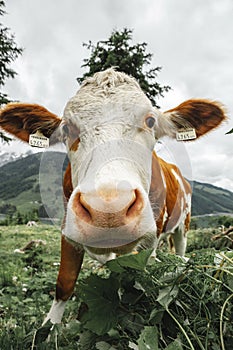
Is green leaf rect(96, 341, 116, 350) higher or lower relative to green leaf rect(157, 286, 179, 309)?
lower

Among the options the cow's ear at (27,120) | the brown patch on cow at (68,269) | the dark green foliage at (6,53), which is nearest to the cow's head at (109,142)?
the cow's ear at (27,120)

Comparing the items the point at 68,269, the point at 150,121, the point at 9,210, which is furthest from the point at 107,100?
the point at 9,210

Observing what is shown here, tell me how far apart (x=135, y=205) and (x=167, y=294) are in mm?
528

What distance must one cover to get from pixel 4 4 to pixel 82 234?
14566mm

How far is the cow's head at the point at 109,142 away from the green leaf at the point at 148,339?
56 cm

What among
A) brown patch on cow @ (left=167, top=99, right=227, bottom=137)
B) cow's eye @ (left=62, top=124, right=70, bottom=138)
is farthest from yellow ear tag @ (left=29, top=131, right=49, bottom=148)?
brown patch on cow @ (left=167, top=99, right=227, bottom=137)

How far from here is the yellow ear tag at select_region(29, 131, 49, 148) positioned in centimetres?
300

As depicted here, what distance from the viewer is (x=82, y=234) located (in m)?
1.69

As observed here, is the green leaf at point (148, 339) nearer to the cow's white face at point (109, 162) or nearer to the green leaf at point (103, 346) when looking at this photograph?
the green leaf at point (103, 346)

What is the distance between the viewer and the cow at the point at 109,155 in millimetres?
1634

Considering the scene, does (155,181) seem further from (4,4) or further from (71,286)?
(4,4)

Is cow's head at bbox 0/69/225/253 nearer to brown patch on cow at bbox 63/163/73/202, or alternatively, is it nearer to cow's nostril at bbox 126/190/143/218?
cow's nostril at bbox 126/190/143/218

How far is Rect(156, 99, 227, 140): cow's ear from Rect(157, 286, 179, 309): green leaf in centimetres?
193

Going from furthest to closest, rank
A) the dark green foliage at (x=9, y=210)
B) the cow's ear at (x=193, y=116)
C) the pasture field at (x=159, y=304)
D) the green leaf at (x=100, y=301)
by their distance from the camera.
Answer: the dark green foliage at (x=9, y=210) → the cow's ear at (x=193, y=116) → the green leaf at (x=100, y=301) → the pasture field at (x=159, y=304)
